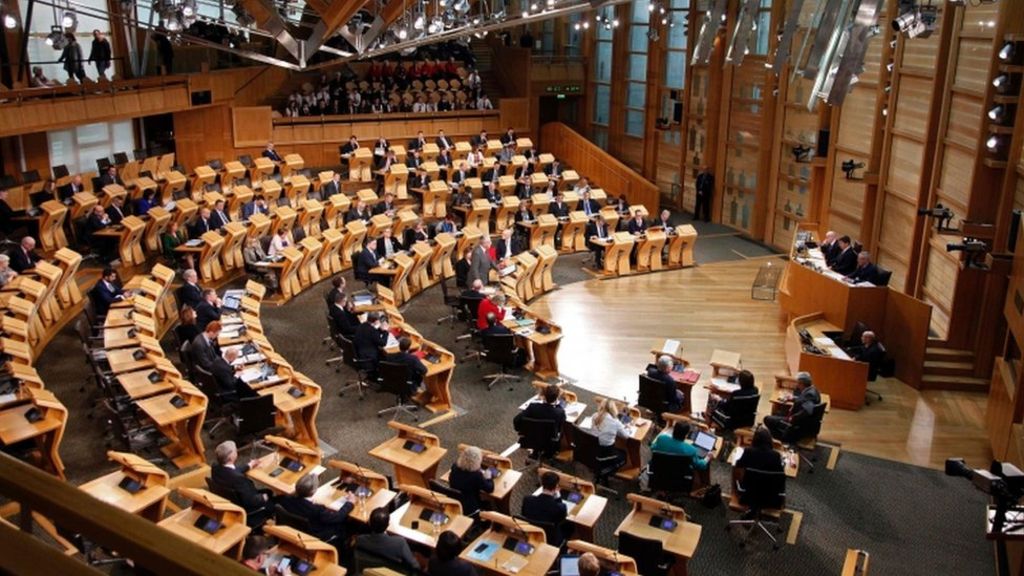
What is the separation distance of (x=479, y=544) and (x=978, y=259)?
885 centimetres

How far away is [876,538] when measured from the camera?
8.95 m

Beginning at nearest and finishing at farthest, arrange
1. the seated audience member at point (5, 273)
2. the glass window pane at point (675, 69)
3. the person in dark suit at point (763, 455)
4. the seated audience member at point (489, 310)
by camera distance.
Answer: the person in dark suit at point (763, 455) → the seated audience member at point (5, 273) → the seated audience member at point (489, 310) → the glass window pane at point (675, 69)

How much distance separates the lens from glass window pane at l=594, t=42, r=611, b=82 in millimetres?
25625

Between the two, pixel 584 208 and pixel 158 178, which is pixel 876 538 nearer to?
pixel 584 208

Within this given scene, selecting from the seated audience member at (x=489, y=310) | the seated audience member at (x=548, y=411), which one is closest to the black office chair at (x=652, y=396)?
the seated audience member at (x=548, y=411)

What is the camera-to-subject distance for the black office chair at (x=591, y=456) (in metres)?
9.34

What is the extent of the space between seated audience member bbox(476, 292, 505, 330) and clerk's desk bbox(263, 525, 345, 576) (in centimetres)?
605

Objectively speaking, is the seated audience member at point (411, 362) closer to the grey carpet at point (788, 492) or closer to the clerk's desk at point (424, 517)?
the grey carpet at point (788, 492)

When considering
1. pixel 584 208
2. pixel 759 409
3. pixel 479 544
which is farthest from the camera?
pixel 584 208


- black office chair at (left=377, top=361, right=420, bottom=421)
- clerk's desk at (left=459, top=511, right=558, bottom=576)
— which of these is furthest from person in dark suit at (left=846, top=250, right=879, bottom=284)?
clerk's desk at (left=459, top=511, right=558, bottom=576)

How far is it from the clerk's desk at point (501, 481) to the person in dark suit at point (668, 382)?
2750 millimetres

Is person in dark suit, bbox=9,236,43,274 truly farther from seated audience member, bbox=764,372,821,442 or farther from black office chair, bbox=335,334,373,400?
seated audience member, bbox=764,372,821,442

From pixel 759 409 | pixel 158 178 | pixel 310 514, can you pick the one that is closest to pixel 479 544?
pixel 310 514

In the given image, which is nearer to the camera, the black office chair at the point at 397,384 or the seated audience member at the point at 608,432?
the seated audience member at the point at 608,432
